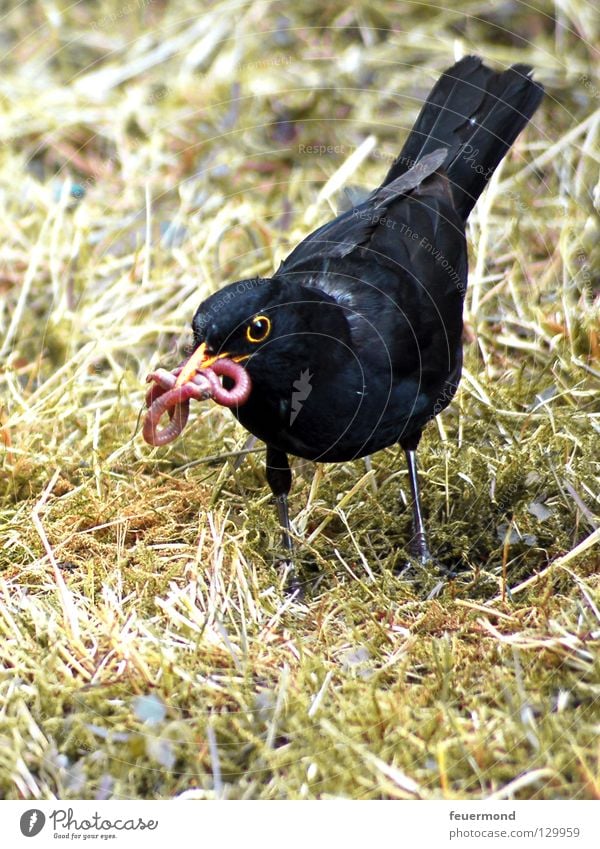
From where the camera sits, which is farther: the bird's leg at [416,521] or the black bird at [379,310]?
the bird's leg at [416,521]

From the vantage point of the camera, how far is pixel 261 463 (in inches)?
158

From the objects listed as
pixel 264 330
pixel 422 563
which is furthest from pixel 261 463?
pixel 264 330

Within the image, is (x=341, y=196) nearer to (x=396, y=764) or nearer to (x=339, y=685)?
(x=339, y=685)

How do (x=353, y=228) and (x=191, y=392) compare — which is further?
(x=353, y=228)

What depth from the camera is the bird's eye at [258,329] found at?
297cm

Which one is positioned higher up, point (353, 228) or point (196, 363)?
A: point (353, 228)

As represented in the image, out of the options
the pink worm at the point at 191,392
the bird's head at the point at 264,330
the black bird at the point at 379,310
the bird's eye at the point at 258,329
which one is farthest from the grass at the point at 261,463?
A: the bird's eye at the point at 258,329

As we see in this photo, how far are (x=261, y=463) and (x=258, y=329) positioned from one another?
1.12 m

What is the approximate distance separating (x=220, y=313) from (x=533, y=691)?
53.1 inches

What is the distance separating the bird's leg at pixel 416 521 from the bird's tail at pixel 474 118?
1.00 meters

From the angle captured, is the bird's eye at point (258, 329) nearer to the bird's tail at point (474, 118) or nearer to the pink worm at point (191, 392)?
the pink worm at point (191, 392)

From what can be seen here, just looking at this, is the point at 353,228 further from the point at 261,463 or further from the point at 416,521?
the point at 416,521

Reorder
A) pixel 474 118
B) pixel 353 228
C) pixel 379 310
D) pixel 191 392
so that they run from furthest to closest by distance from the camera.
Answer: pixel 474 118
pixel 353 228
pixel 379 310
pixel 191 392

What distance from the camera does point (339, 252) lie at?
366cm
